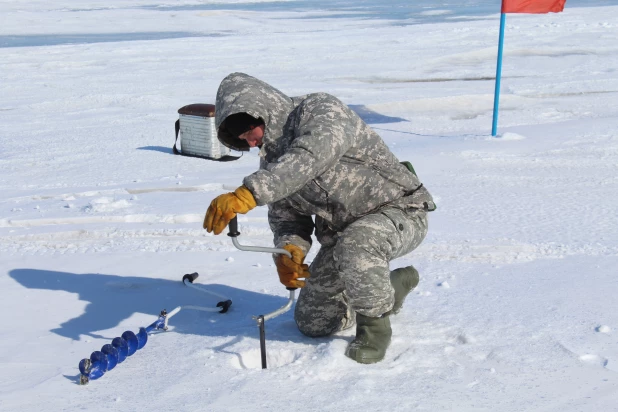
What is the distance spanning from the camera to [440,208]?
4996 mm

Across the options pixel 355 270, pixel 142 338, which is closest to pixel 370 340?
pixel 355 270

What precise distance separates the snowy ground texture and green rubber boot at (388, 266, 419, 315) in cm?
8

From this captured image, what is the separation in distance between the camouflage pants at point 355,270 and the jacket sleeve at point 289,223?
6 cm

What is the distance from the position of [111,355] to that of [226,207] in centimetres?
76

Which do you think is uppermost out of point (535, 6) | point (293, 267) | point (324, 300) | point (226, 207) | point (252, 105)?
point (535, 6)

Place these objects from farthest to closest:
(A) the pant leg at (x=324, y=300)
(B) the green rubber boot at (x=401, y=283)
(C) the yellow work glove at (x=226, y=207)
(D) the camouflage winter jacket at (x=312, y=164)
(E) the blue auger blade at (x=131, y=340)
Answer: (B) the green rubber boot at (x=401, y=283), (A) the pant leg at (x=324, y=300), (E) the blue auger blade at (x=131, y=340), (D) the camouflage winter jacket at (x=312, y=164), (C) the yellow work glove at (x=226, y=207)

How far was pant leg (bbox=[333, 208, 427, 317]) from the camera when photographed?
9.38 ft

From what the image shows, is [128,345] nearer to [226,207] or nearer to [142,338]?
[142,338]

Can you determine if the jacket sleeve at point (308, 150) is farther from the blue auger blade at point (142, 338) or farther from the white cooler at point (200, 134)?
the white cooler at point (200, 134)

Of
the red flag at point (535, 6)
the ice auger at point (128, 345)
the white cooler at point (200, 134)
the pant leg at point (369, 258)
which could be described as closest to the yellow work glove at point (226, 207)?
the ice auger at point (128, 345)

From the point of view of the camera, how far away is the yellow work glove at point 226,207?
258 centimetres

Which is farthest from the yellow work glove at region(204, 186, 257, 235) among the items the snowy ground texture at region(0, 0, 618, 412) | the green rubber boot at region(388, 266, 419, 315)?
the green rubber boot at region(388, 266, 419, 315)

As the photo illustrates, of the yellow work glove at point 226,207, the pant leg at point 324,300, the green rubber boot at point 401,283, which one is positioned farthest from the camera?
the green rubber boot at point 401,283

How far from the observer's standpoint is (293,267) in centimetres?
302
